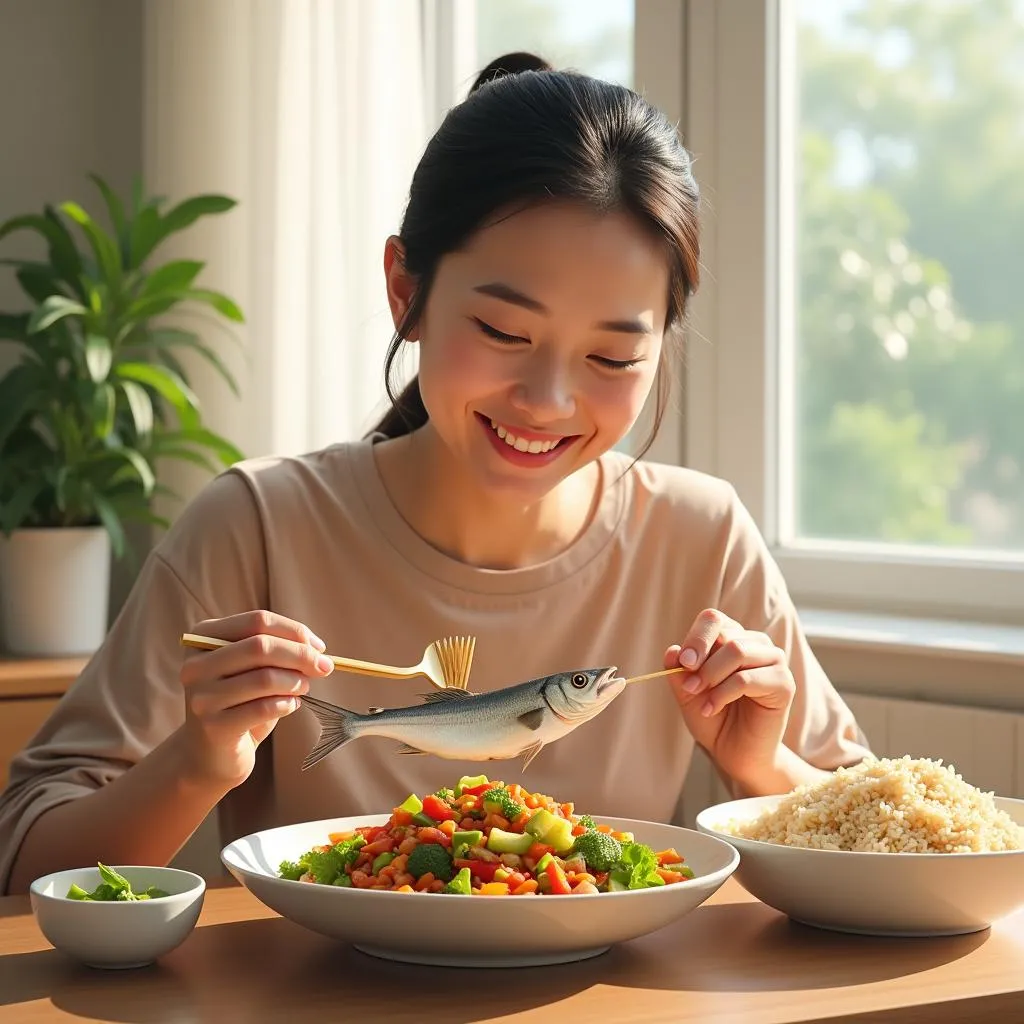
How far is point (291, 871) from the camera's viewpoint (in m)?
1.18

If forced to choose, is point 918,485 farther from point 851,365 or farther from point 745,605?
point 745,605

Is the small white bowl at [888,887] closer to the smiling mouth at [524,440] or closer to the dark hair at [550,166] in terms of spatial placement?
the smiling mouth at [524,440]

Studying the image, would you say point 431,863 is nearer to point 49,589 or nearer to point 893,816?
point 893,816

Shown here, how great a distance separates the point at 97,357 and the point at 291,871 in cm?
196

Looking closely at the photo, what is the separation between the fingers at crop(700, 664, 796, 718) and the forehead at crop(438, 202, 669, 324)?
0.39m

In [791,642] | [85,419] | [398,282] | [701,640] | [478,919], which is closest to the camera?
[478,919]

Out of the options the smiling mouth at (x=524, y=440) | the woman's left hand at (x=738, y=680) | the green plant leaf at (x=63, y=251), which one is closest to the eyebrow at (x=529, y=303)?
the smiling mouth at (x=524, y=440)

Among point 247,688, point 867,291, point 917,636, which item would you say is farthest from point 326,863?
point 867,291

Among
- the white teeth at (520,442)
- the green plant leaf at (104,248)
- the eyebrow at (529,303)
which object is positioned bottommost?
the white teeth at (520,442)

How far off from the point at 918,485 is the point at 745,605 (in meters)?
0.90

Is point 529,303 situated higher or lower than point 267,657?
higher

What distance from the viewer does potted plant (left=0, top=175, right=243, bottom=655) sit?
9.75ft

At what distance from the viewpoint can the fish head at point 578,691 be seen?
1.15 m

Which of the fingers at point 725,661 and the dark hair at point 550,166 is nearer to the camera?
the fingers at point 725,661
